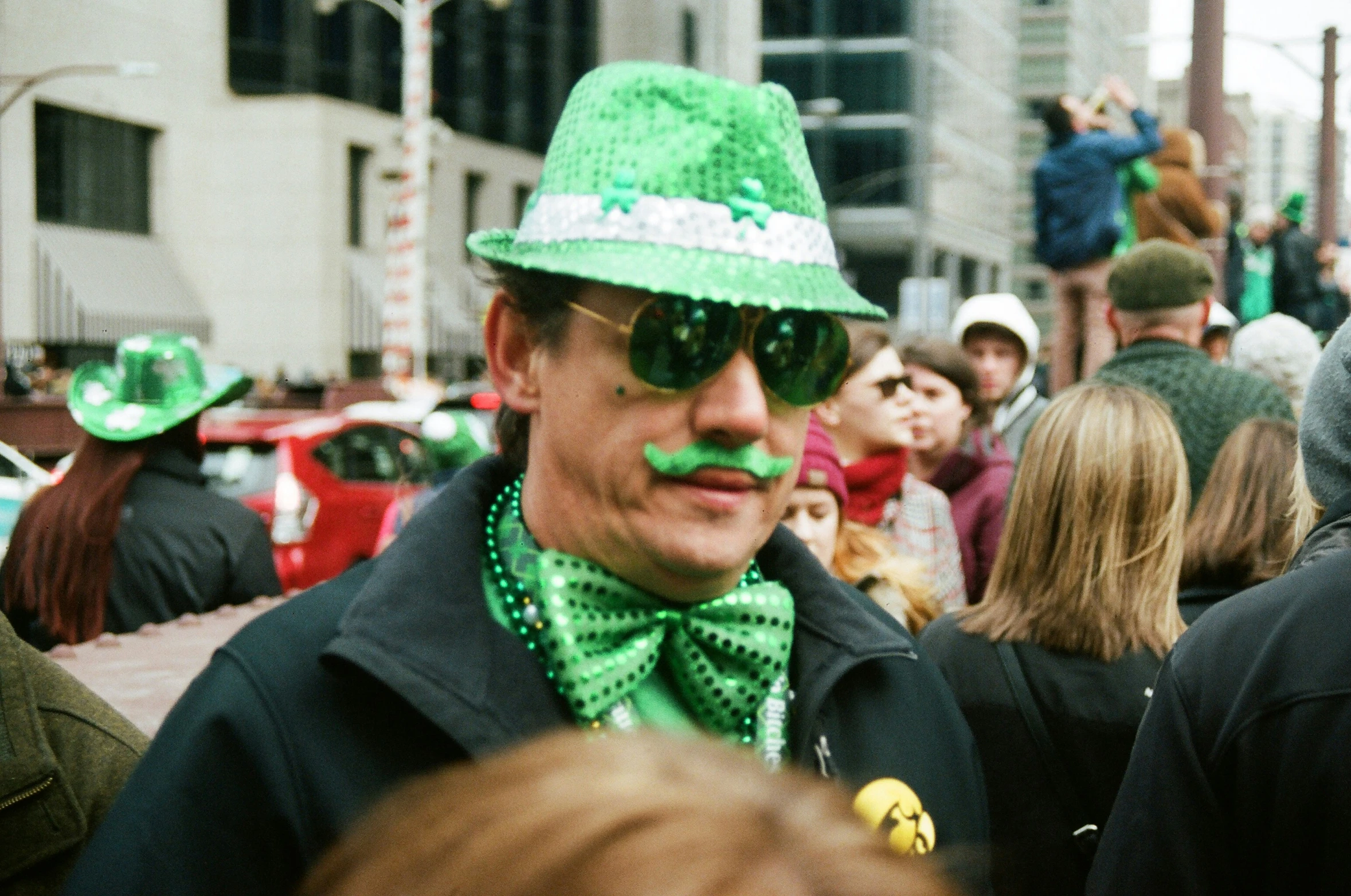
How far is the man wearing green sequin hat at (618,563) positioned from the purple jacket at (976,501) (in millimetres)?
3405

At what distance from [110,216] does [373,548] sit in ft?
78.8

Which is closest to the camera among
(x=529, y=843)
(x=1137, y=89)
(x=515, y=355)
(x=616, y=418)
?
(x=529, y=843)

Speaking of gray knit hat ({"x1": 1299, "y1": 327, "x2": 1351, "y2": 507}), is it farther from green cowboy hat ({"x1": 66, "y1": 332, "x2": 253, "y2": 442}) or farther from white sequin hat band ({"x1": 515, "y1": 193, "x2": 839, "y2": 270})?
green cowboy hat ({"x1": 66, "y1": 332, "x2": 253, "y2": 442})

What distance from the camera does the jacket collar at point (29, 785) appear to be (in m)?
1.94

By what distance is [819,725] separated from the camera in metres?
1.95

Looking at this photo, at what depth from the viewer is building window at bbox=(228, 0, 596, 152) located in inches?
1432

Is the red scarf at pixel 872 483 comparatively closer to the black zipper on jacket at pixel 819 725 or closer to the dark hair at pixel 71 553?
the dark hair at pixel 71 553

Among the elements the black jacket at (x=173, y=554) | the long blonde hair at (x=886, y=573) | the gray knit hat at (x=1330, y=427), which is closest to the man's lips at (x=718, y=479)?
the gray knit hat at (x=1330, y=427)

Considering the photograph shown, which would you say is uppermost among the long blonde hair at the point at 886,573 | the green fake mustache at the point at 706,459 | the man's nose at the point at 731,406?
the man's nose at the point at 731,406

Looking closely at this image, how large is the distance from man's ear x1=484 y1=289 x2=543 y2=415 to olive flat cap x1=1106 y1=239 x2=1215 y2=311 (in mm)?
3422

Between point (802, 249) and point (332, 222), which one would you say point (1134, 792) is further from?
point (332, 222)

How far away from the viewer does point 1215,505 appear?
352 centimetres

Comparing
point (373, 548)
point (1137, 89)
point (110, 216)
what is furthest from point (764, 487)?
point (1137, 89)

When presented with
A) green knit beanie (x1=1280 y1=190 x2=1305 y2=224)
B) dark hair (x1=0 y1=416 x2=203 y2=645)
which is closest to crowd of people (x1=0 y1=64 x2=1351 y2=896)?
dark hair (x1=0 y1=416 x2=203 y2=645)
